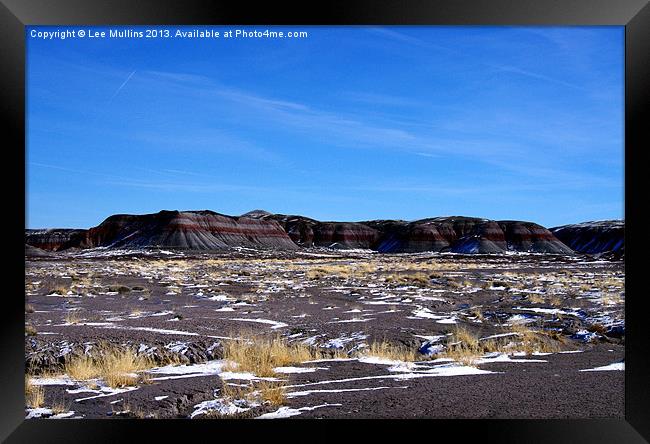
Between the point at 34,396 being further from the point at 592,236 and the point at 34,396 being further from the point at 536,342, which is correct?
the point at 592,236

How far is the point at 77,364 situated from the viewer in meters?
6.30

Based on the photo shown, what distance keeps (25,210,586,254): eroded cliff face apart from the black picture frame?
94462mm

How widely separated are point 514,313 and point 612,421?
24.0 feet

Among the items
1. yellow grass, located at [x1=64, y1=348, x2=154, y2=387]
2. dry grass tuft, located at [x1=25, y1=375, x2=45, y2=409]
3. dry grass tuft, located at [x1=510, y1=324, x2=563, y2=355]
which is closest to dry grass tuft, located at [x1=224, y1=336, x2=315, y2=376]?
yellow grass, located at [x1=64, y1=348, x2=154, y2=387]

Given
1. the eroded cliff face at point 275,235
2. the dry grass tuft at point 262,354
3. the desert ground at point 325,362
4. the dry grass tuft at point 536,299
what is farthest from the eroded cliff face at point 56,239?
the dry grass tuft at point 262,354

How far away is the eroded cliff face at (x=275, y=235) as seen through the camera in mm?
101812

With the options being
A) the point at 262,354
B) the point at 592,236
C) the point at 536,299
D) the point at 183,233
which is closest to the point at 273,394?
the point at 262,354

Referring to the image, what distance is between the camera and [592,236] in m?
103

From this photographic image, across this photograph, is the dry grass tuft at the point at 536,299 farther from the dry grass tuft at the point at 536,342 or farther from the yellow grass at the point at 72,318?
the yellow grass at the point at 72,318

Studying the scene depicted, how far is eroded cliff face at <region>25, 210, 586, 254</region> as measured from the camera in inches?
4008

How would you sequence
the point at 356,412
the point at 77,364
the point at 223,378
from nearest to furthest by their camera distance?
the point at 356,412 → the point at 223,378 → the point at 77,364
